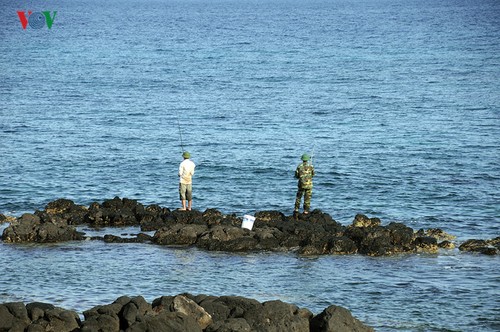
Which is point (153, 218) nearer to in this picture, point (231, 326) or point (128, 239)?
point (128, 239)

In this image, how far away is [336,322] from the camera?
2031cm

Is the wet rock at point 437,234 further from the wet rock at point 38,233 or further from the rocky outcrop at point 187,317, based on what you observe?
the rocky outcrop at point 187,317

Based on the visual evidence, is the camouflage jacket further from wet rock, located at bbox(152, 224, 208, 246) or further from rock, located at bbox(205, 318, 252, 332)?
rock, located at bbox(205, 318, 252, 332)

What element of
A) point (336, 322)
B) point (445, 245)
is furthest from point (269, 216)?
point (336, 322)

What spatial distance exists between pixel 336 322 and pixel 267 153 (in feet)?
95.2

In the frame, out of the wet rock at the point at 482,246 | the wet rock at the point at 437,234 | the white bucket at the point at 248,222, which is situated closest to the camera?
the wet rock at the point at 482,246

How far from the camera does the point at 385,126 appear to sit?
58.2 meters

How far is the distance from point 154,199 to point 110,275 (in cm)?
1204

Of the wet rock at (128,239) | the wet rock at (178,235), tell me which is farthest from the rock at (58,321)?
the wet rock at (128,239)

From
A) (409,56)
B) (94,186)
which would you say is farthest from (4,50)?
(94,186)

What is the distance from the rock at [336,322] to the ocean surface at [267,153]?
8.77 ft

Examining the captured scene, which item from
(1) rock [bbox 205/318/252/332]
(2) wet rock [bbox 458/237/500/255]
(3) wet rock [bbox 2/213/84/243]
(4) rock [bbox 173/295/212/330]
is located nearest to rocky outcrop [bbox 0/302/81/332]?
(4) rock [bbox 173/295/212/330]

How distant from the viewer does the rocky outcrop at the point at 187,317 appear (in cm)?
2011

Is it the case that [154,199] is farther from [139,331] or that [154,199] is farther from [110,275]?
[139,331]
